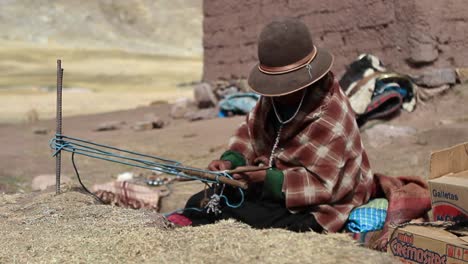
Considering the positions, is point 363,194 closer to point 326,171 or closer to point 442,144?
point 326,171

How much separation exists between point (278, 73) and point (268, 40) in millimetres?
194

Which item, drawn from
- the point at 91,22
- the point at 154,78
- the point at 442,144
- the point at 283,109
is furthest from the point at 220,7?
the point at 91,22

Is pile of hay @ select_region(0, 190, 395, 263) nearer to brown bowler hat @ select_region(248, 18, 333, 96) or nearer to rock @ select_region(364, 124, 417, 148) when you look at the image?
brown bowler hat @ select_region(248, 18, 333, 96)

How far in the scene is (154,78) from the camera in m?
31.4

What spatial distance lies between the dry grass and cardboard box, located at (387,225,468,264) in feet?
42.6

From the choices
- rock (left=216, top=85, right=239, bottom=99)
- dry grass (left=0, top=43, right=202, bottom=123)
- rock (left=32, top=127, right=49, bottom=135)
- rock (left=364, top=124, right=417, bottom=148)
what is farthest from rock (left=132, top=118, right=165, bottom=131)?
dry grass (left=0, top=43, right=202, bottom=123)

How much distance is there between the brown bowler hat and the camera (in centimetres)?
378

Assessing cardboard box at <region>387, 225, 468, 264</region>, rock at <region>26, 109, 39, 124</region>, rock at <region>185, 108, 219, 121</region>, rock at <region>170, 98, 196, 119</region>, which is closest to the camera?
cardboard box at <region>387, 225, 468, 264</region>

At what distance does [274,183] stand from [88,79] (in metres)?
27.6

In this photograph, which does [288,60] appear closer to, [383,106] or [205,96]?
[383,106]

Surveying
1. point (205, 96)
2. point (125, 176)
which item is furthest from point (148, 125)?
point (125, 176)

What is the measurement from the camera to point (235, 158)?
4.31 metres

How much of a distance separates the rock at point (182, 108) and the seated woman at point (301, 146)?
881cm

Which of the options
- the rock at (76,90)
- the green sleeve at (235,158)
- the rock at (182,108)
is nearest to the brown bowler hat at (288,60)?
the green sleeve at (235,158)
